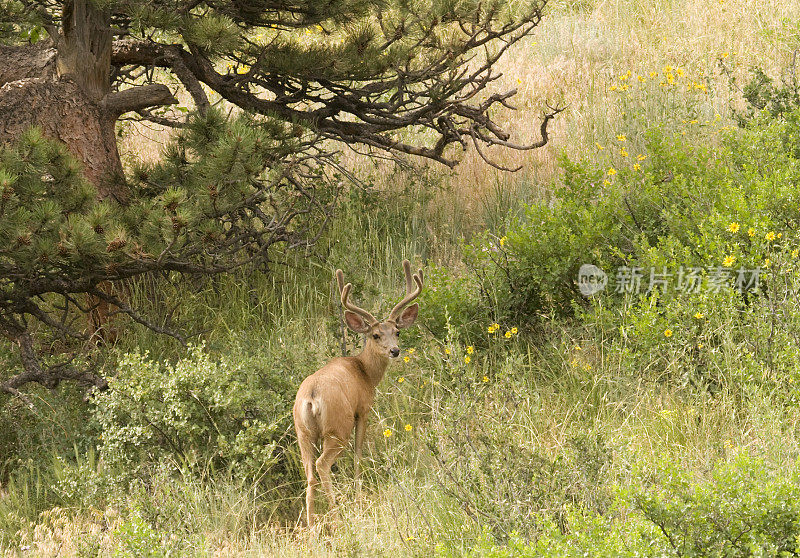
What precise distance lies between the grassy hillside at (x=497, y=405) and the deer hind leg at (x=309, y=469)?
0.41 ft

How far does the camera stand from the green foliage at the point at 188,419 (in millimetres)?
5745

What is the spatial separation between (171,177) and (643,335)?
333 centimetres

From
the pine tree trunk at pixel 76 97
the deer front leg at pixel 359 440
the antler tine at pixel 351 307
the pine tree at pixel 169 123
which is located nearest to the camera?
the deer front leg at pixel 359 440

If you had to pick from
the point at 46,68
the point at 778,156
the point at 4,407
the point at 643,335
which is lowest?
the point at 4,407

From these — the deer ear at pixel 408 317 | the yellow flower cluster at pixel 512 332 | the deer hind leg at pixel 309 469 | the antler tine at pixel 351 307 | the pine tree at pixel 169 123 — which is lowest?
the deer hind leg at pixel 309 469

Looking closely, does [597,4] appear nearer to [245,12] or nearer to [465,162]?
[465,162]

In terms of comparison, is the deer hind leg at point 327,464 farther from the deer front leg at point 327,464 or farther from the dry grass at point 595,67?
the dry grass at point 595,67

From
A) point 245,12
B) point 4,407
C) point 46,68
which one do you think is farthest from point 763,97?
point 4,407

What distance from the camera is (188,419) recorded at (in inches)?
234

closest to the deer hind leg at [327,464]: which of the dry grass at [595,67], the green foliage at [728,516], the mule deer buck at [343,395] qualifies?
the mule deer buck at [343,395]

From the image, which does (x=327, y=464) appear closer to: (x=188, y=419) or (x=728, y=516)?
(x=188, y=419)

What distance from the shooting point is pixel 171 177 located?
6609 millimetres

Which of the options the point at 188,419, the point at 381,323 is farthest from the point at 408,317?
the point at 188,419

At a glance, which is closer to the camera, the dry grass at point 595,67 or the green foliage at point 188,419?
the green foliage at point 188,419
